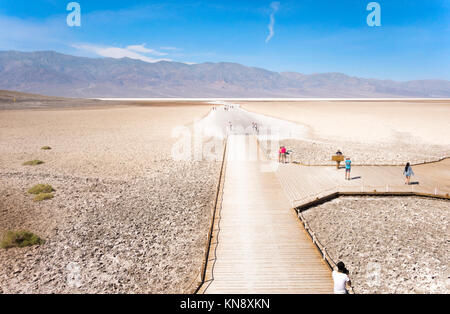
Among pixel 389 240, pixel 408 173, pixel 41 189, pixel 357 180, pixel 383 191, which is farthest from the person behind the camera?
pixel 357 180

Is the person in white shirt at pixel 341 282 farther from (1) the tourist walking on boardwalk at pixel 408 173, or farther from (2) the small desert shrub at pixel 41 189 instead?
(2) the small desert shrub at pixel 41 189

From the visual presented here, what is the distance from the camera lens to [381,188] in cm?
1642

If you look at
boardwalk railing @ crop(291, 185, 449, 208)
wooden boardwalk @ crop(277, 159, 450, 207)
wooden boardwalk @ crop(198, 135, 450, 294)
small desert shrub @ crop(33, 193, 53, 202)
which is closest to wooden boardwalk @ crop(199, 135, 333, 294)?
wooden boardwalk @ crop(198, 135, 450, 294)

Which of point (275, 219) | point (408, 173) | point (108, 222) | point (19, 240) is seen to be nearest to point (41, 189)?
point (19, 240)

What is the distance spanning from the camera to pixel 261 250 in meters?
10.4

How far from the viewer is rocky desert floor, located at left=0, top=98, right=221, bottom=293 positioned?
9.89m

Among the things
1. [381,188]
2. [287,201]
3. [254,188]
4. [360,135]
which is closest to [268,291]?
[287,201]

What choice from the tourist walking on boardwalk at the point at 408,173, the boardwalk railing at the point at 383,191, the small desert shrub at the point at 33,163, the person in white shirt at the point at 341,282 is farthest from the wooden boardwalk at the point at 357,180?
the small desert shrub at the point at 33,163

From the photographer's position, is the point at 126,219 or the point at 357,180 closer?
the point at 126,219

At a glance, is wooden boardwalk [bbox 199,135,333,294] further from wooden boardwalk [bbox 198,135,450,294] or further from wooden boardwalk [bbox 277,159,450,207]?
wooden boardwalk [bbox 277,159,450,207]

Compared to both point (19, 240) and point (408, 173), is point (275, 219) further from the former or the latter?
point (19, 240)

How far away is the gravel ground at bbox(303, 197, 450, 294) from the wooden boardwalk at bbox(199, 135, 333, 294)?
1642 millimetres

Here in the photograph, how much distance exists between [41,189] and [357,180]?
19.7m

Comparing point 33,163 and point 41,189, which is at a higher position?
point 33,163
